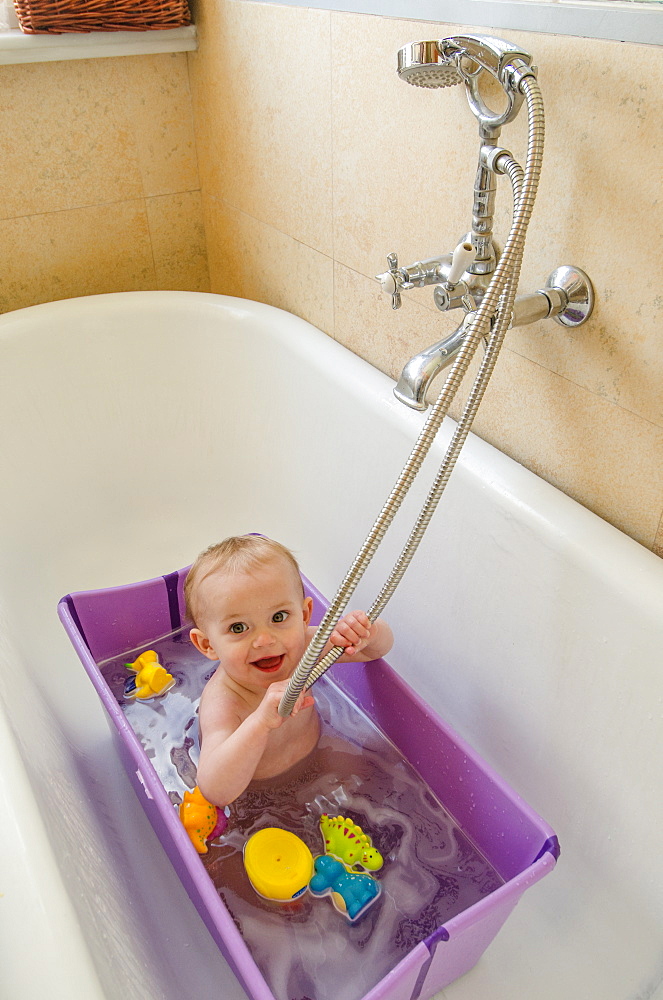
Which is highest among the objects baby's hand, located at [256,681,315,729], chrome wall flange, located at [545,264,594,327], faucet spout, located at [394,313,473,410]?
chrome wall flange, located at [545,264,594,327]

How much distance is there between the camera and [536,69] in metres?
0.80

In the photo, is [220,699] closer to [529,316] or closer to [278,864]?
[278,864]

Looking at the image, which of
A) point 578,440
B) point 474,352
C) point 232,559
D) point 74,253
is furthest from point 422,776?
point 74,253

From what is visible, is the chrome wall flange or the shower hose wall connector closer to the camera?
the shower hose wall connector

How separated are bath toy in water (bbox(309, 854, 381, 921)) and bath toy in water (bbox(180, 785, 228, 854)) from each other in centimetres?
14

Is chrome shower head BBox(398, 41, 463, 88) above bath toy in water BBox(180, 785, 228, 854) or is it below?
above

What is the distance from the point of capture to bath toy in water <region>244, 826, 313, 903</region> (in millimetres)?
893

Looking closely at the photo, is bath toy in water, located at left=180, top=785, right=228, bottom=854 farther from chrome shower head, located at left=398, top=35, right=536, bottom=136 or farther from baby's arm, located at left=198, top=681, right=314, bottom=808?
chrome shower head, located at left=398, top=35, right=536, bottom=136

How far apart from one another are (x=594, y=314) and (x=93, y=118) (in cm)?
113

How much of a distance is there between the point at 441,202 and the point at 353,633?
567 mm

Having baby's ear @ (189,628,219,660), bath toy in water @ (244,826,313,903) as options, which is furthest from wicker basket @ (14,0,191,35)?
bath toy in water @ (244,826,313,903)

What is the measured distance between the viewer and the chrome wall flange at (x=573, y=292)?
0.85 m

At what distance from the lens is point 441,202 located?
1011mm

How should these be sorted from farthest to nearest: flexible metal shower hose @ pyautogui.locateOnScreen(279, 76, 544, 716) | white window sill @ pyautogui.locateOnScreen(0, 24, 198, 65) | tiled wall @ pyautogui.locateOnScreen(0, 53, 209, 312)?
1. tiled wall @ pyautogui.locateOnScreen(0, 53, 209, 312)
2. white window sill @ pyautogui.locateOnScreen(0, 24, 198, 65)
3. flexible metal shower hose @ pyautogui.locateOnScreen(279, 76, 544, 716)
